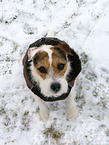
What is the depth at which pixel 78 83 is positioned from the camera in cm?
418

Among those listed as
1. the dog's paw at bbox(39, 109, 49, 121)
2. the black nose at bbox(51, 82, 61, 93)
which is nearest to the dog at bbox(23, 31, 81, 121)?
the black nose at bbox(51, 82, 61, 93)

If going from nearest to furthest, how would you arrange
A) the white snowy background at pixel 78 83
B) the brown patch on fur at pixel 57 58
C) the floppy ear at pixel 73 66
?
1. the brown patch on fur at pixel 57 58
2. the floppy ear at pixel 73 66
3. the white snowy background at pixel 78 83

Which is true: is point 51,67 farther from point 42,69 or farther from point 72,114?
point 72,114

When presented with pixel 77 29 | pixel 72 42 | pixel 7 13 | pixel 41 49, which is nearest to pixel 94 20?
pixel 77 29

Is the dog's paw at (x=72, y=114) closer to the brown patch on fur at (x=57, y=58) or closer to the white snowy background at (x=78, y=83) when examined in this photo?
the white snowy background at (x=78, y=83)

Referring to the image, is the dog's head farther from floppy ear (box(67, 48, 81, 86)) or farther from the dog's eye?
floppy ear (box(67, 48, 81, 86))

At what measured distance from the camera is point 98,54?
418 centimetres

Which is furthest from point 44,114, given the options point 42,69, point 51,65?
point 51,65

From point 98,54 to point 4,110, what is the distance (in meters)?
3.27

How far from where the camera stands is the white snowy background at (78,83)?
145 inches

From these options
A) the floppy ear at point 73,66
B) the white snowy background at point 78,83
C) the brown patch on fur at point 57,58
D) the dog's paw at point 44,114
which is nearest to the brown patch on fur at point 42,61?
the brown patch on fur at point 57,58

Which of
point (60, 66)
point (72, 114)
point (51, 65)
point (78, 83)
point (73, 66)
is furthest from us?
point (78, 83)

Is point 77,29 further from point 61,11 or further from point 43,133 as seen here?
point 43,133

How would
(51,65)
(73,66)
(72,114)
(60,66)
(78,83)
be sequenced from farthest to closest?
(78,83), (72,114), (73,66), (60,66), (51,65)
